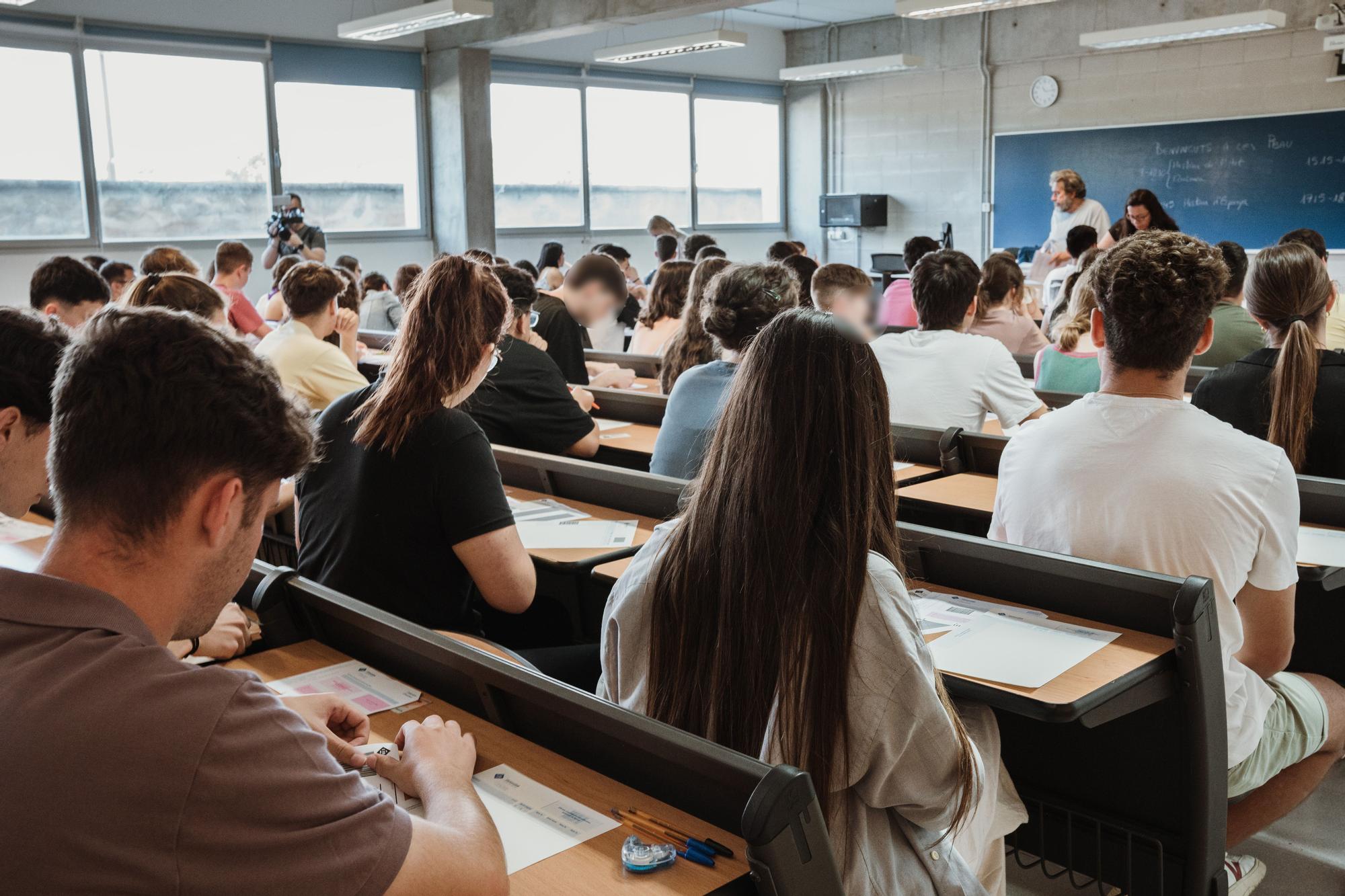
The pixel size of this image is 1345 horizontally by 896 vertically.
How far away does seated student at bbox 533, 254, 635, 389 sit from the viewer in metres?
5.21

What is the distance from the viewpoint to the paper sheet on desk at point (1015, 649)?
1.75m

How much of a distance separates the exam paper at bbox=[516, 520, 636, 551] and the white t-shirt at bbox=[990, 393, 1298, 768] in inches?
39.9

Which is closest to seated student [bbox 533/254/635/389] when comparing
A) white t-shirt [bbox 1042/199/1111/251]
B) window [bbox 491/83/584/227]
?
white t-shirt [bbox 1042/199/1111/251]

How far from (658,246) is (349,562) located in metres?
6.74

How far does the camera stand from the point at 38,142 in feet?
28.9

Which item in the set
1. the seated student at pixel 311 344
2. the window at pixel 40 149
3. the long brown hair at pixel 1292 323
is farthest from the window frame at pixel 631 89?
the long brown hair at pixel 1292 323

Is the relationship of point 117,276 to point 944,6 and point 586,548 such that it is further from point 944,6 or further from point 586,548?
point 944,6

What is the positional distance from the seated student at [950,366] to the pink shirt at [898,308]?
2.85 meters

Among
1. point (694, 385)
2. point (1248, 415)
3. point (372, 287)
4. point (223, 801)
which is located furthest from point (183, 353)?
point (372, 287)

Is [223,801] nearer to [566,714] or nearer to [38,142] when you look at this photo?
[566,714]

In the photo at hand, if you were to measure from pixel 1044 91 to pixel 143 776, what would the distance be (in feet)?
39.4

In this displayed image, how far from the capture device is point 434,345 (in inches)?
90.7

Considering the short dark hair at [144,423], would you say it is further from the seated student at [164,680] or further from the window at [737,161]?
the window at [737,161]

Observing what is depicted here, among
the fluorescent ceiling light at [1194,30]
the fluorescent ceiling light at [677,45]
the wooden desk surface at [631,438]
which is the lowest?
the wooden desk surface at [631,438]
